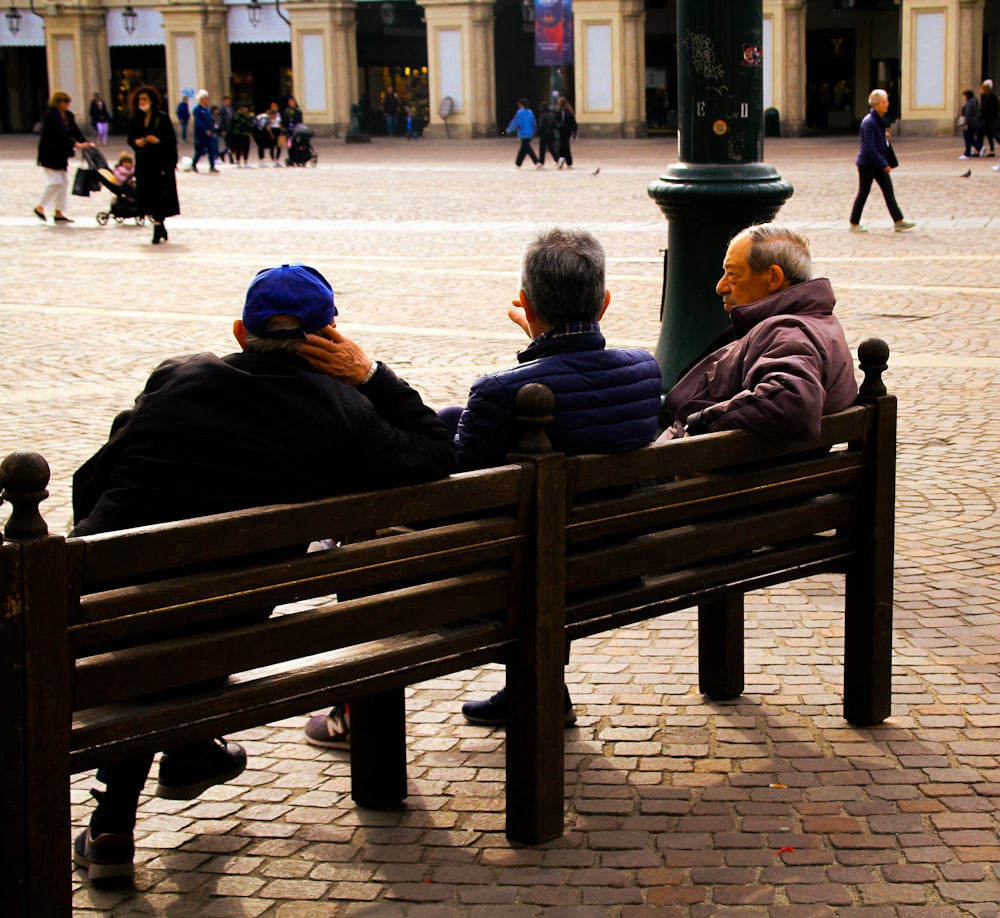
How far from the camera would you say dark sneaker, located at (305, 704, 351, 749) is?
429 centimetres

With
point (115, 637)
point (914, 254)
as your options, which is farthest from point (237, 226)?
point (115, 637)

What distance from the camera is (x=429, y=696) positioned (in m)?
4.67

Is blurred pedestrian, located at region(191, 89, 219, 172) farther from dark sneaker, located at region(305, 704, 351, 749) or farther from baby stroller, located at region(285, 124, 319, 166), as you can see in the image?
dark sneaker, located at region(305, 704, 351, 749)

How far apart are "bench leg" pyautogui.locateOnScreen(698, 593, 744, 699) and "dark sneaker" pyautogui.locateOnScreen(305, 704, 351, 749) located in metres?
0.99

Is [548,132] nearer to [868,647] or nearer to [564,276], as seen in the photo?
[868,647]

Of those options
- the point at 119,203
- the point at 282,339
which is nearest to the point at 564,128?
the point at 119,203

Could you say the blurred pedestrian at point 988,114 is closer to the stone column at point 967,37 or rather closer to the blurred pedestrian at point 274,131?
the stone column at point 967,37

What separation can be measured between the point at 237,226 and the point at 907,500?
14.6 m

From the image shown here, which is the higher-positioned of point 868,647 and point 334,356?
point 334,356

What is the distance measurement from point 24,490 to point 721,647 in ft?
7.63

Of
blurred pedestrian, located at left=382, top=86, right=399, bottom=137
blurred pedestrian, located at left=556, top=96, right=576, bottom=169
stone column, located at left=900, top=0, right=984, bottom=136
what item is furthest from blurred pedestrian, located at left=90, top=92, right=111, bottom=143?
stone column, located at left=900, top=0, right=984, bottom=136

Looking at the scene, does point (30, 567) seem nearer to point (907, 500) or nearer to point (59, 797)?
point (59, 797)

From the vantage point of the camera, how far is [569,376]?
148 inches

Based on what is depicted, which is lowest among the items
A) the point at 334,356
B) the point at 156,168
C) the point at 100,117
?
the point at 334,356
